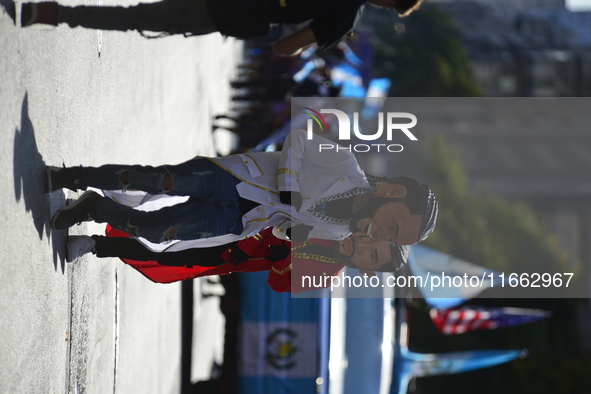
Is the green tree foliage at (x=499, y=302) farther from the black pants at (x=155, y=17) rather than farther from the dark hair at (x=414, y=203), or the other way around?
the black pants at (x=155, y=17)

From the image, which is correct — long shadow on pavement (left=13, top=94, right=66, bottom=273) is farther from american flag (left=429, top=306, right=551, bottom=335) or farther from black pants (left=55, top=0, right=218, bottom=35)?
american flag (left=429, top=306, right=551, bottom=335)

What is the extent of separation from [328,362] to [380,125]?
288cm

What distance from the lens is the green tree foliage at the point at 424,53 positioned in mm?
37875

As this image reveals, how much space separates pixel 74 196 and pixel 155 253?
656 millimetres

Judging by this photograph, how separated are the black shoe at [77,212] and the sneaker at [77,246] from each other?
0.25 metres

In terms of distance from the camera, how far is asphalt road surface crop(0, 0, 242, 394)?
115 inches

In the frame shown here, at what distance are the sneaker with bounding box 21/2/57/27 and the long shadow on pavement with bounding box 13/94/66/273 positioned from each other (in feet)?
1.36

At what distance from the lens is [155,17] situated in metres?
3.72

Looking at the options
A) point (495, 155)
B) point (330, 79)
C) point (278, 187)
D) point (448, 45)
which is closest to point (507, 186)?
point (495, 155)

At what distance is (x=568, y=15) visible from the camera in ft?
245

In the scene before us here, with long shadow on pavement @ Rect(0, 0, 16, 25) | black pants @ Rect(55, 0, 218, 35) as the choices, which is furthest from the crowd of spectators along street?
long shadow on pavement @ Rect(0, 0, 16, 25)

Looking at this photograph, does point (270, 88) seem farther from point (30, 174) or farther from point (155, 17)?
point (30, 174)

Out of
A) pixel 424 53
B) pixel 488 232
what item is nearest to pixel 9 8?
pixel 488 232

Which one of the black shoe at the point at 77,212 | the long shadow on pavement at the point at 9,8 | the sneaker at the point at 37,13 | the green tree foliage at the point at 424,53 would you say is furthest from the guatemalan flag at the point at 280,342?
the green tree foliage at the point at 424,53
